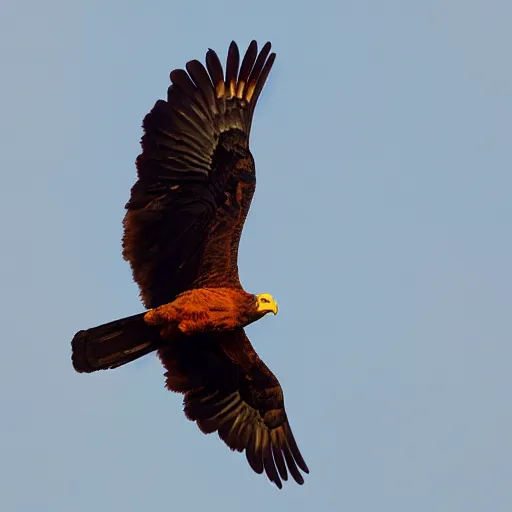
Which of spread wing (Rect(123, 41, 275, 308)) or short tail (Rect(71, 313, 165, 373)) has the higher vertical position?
spread wing (Rect(123, 41, 275, 308))

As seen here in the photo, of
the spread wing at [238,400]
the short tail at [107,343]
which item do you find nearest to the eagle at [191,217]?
the short tail at [107,343]

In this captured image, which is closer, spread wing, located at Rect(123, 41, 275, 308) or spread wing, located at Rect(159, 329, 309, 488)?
spread wing, located at Rect(123, 41, 275, 308)

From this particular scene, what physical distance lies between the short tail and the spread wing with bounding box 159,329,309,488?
2.74 feet

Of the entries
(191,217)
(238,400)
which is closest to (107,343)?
(191,217)

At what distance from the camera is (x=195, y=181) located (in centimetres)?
1781

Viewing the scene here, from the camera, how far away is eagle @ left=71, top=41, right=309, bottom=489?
57.8 feet

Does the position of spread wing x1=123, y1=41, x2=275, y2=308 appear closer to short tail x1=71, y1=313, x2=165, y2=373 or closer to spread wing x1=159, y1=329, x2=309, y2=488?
short tail x1=71, y1=313, x2=165, y2=373

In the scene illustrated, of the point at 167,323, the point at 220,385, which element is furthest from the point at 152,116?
the point at 220,385

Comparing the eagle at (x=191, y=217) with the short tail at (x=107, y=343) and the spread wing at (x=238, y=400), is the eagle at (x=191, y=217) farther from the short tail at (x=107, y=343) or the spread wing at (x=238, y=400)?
the spread wing at (x=238, y=400)

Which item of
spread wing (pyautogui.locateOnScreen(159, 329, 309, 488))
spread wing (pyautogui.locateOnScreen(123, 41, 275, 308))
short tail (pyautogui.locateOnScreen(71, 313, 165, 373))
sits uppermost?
spread wing (pyautogui.locateOnScreen(123, 41, 275, 308))

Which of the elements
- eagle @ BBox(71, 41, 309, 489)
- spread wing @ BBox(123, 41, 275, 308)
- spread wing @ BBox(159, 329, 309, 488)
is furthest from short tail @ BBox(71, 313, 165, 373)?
spread wing @ BBox(159, 329, 309, 488)

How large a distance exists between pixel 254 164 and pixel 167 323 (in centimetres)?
239

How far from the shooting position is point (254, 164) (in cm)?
1802

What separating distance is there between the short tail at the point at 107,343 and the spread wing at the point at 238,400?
2.74 feet
